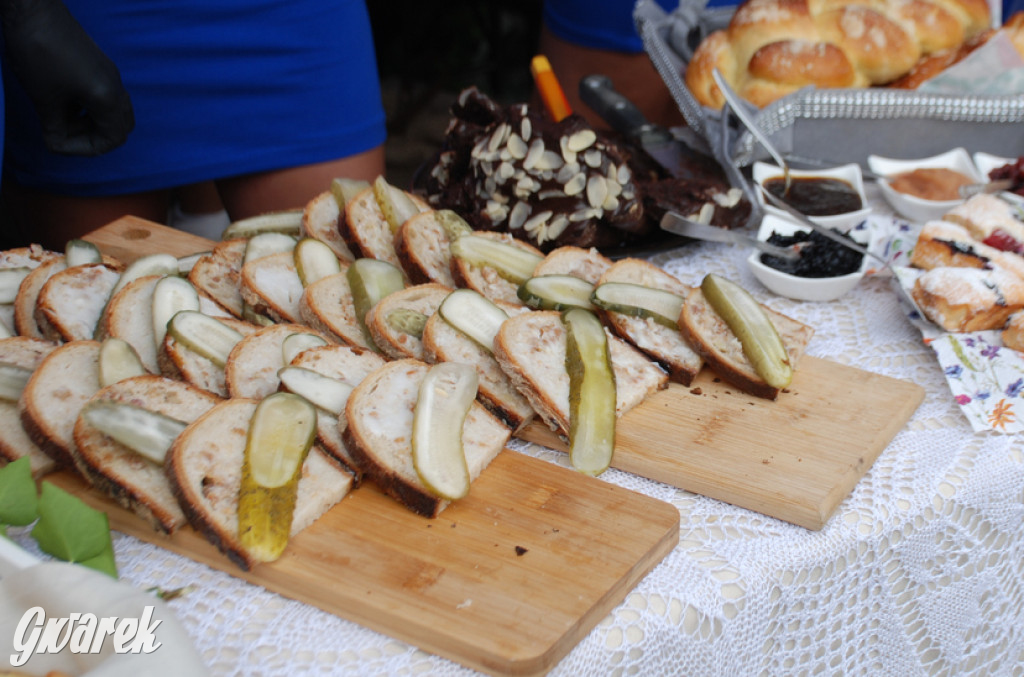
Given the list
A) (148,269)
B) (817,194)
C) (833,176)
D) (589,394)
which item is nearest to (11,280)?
(148,269)

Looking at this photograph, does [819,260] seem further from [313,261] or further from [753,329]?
[313,261]

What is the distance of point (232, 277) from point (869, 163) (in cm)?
212

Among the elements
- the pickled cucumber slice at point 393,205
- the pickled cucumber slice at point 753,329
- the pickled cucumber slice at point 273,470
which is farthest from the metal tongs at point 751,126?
the pickled cucumber slice at point 273,470

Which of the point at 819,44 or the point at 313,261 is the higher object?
the point at 819,44

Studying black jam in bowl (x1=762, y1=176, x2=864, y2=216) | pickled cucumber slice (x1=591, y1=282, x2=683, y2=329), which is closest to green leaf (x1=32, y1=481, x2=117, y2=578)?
pickled cucumber slice (x1=591, y1=282, x2=683, y2=329)

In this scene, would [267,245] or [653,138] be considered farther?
[653,138]

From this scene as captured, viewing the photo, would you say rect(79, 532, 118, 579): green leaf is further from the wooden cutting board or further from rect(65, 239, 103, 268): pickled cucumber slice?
rect(65, 239, 103, 268): pickled cucumber slice

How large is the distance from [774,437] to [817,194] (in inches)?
47.3

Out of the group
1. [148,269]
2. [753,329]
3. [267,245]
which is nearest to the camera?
[753,329]

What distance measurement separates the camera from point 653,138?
2.82 meters

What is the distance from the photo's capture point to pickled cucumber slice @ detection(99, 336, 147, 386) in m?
1.63

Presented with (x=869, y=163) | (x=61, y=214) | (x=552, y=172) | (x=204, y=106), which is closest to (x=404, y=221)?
(x=552, y=172)

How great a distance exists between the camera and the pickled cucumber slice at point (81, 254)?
2.15m

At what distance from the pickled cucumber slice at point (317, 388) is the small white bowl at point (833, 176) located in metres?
1.51
